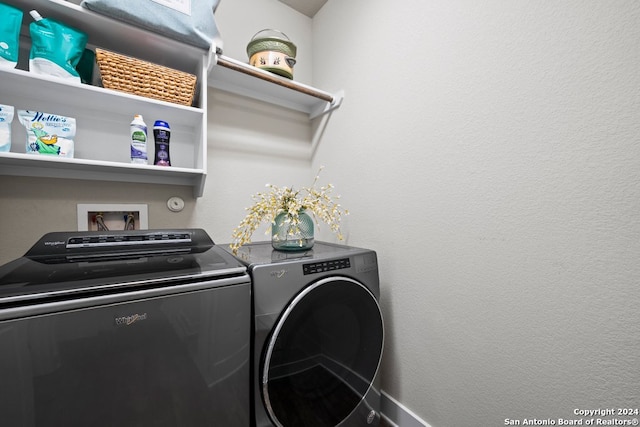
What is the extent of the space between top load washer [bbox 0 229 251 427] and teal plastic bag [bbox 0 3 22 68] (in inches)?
24.2

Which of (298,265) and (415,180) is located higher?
(415,180)

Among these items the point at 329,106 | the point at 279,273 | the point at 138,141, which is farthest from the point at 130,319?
the point at 329,106

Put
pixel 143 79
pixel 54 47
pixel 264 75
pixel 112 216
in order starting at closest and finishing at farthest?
pixel 54 47 → pixel 143 79 → pixel 112 216 → pixel 264 75

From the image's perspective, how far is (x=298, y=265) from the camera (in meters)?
0.87

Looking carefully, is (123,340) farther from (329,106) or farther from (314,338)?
(329,106)

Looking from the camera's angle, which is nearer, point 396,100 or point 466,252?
point 466,252

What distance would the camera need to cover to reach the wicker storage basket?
3.03ft

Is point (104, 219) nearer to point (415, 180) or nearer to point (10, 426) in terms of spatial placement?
point (10, 426)

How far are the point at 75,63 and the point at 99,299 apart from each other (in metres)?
0.92

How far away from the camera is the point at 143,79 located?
38.8 inches

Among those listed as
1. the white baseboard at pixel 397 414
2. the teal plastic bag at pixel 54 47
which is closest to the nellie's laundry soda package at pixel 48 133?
the teal plastic bag at pixel 54 47

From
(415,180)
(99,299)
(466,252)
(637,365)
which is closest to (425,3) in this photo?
(415,180)

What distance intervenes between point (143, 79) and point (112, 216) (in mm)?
620

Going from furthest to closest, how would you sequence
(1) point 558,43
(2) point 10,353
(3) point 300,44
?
(3) point 300,44 → (1) point 558,43 → (2) point 10,353
